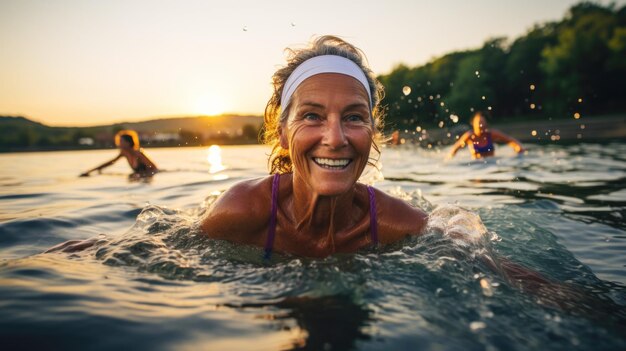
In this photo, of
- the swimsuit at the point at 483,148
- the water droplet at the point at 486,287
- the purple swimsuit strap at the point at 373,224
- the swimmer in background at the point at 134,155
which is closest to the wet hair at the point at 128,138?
the swimmer in background at the point at 134,155

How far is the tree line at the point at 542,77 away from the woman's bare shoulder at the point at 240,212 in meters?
34.5

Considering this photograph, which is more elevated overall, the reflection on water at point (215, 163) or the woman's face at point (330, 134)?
the woman's face at point (330, 134)

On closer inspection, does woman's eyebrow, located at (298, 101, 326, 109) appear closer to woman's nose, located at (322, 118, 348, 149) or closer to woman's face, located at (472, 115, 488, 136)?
woman's nose, located at (322, 118, 348, 149)

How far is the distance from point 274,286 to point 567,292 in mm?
1974

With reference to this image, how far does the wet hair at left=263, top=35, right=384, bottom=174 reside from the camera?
3846 mm

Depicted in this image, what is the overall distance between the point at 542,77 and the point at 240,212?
74.3 m

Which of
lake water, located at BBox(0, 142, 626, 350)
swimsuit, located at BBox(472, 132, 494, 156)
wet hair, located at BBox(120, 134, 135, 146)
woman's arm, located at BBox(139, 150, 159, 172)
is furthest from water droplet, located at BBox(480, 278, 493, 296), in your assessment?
swimsuit, located at BBox(472, 132, 494, 156)

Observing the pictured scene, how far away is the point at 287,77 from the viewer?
402cm

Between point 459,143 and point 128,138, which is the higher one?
point 128,138

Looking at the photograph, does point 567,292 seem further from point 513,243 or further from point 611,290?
point 513,243

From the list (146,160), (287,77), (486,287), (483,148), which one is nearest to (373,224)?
(486,287)

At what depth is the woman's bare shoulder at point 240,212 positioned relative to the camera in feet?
12.2

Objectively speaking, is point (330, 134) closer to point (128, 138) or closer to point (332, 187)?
point (332, 187)

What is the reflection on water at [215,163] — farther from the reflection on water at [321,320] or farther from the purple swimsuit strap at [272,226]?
the reflection on water at [321,320]
